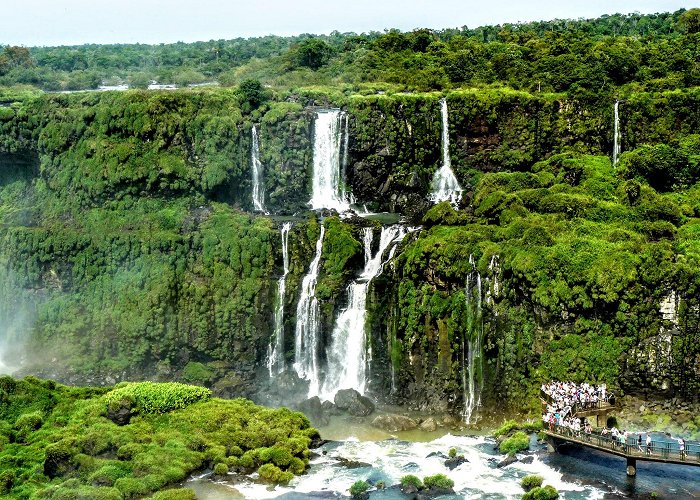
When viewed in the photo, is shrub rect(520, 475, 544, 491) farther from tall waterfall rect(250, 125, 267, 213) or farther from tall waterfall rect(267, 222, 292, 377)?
tall waterfall rect(250, 125, 267, 213)

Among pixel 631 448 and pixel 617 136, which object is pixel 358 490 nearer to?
pixel 631 448

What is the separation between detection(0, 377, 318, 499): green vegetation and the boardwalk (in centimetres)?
1163

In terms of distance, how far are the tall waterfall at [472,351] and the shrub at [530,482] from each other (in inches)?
416

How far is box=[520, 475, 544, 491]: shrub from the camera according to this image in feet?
137

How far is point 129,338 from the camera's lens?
6269 centimetres

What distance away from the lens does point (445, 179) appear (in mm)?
69938

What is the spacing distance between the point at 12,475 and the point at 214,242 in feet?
77.9

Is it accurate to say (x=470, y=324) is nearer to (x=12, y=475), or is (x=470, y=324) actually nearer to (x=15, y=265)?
(x=12, y=475)

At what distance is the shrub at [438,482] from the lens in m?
42.6

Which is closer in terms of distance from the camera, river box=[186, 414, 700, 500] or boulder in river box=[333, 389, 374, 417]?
river box=[186, 414, 700, 500]

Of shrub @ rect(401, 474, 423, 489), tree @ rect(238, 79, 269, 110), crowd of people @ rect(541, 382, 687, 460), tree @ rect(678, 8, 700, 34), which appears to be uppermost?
tree @ rect(678, 8, 700, 34)

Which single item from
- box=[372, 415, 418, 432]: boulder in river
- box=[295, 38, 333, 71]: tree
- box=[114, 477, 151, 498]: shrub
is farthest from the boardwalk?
box=[295, 38, 333, 71]: tree

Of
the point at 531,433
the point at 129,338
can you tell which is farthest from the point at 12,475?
the point at 531,433

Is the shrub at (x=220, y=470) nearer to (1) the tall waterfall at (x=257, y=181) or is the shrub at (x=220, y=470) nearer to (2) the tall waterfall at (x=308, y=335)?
(2) the tall waterfall at (x=308, y=335)
